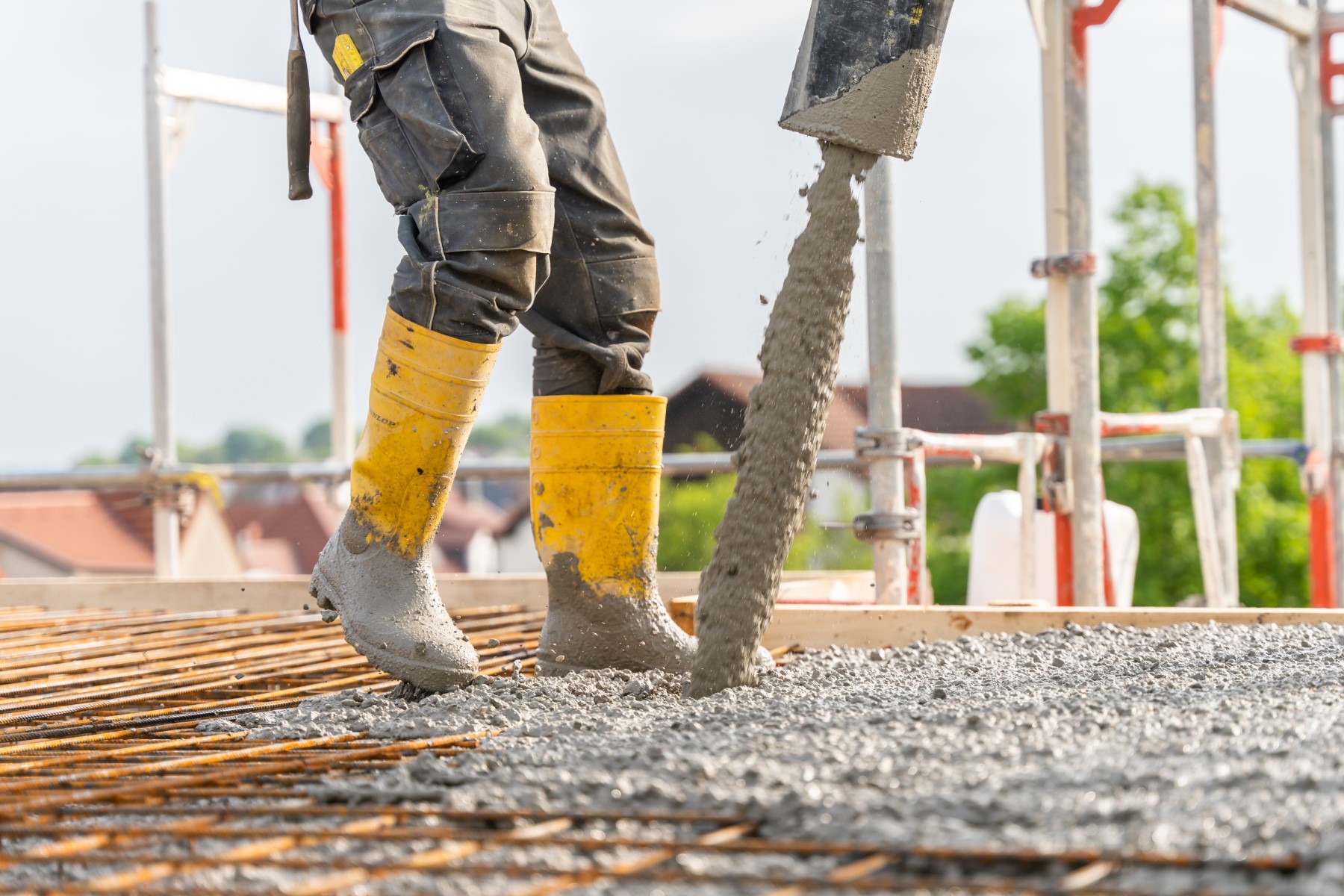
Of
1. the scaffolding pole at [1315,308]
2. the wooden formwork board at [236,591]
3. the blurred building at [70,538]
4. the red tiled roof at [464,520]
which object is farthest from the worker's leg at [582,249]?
the red tiled roof at [464,520]

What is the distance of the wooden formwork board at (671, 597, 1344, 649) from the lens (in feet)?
8.34

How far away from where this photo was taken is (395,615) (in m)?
2.12

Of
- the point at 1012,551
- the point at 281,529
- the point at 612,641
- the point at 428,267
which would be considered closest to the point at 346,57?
the point at 428,267

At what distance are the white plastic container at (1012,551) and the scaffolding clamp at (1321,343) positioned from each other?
0.96m

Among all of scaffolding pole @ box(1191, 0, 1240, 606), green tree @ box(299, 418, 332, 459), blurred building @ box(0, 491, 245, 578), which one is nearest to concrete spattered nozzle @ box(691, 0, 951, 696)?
scaffolding pole @ box(1191, 0, 1240, 606)

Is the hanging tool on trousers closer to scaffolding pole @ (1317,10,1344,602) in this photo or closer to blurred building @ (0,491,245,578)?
scaffolding pole @ (1317,10,1344,602)

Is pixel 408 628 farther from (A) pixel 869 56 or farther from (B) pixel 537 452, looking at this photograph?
(A) pixel 869 56

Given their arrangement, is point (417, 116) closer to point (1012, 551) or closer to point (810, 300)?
point (810, 300)

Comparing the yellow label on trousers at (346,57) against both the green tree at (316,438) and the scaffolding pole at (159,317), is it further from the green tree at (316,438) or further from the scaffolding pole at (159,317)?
the green tree at (316,438)

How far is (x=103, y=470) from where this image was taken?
5602mm

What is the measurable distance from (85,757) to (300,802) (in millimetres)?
460

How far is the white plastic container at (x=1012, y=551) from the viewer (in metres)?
4.75

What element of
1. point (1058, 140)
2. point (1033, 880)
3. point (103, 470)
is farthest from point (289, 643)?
point (103, 470)

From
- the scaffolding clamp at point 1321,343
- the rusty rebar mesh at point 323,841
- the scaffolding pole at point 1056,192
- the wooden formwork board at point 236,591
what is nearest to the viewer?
the rusty rebar mesh at point 323,841
